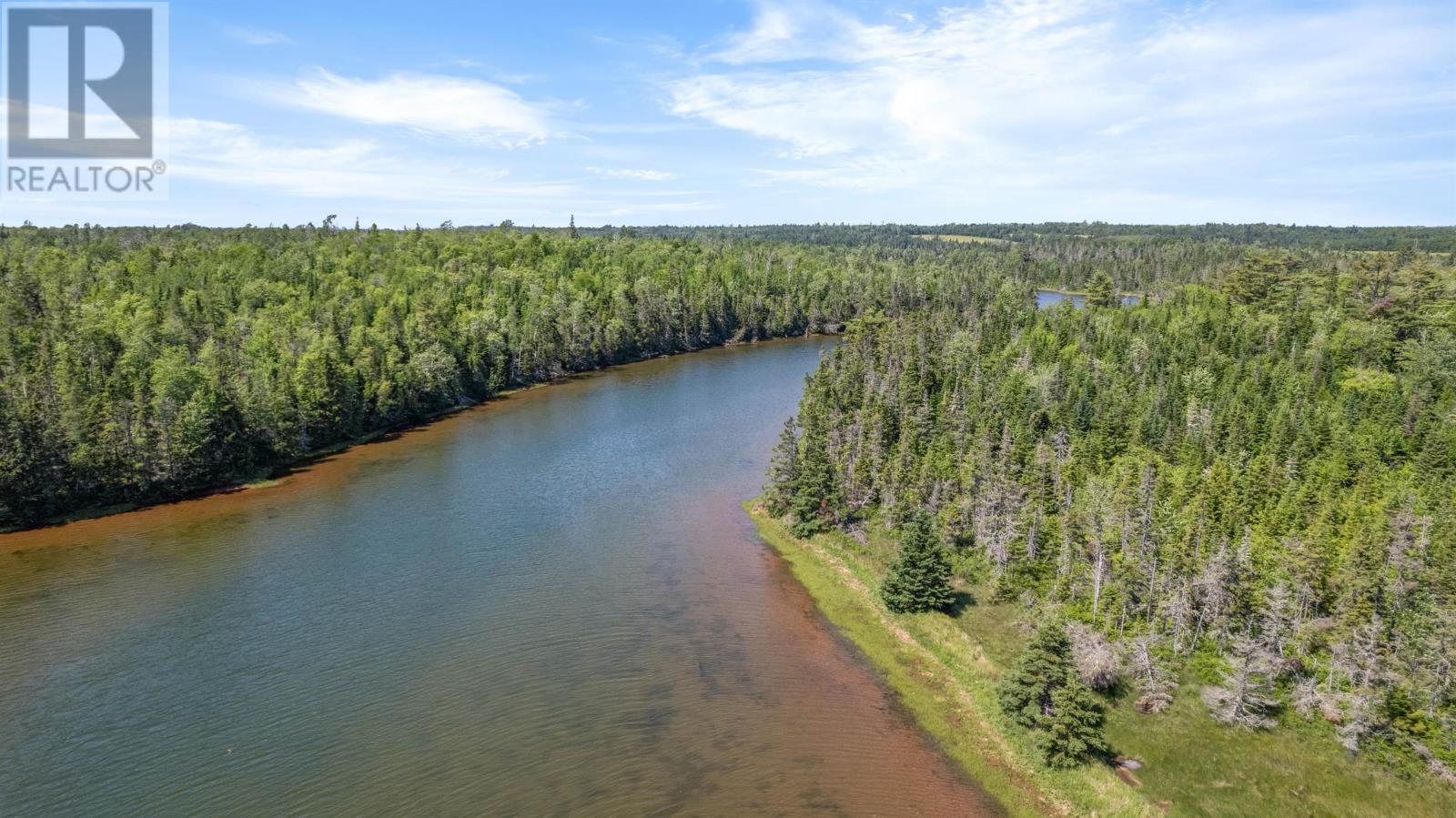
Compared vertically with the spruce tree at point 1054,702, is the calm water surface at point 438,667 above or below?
below

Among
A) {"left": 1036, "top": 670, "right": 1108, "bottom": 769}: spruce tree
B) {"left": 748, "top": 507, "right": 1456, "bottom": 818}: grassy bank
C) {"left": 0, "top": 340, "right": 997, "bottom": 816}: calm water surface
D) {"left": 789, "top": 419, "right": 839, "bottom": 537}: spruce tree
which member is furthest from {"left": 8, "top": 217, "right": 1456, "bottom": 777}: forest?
{"left": 0, "top": 340, "right": 997, "bottom": 816}: calm water surface

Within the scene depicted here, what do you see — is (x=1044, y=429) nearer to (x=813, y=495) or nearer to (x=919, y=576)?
(x=813, y=495)

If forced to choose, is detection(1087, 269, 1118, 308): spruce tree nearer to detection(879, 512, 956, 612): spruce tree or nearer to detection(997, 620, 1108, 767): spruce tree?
detection(879, 512, 956, 612): spruce tree

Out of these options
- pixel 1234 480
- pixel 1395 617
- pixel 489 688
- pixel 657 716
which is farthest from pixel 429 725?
pixel 1234 480

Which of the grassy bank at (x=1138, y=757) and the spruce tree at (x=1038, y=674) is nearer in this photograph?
the grassy bank at (x=1138, y=757)

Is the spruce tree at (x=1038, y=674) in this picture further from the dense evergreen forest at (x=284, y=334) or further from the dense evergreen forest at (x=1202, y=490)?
the dense evergreen forest at (x=284, y=334)

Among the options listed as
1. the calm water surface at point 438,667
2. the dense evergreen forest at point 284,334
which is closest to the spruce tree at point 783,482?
the calm water surface at point 438,667

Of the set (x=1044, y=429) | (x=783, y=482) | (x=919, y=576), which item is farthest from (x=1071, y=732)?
(x=1044, y=429)
